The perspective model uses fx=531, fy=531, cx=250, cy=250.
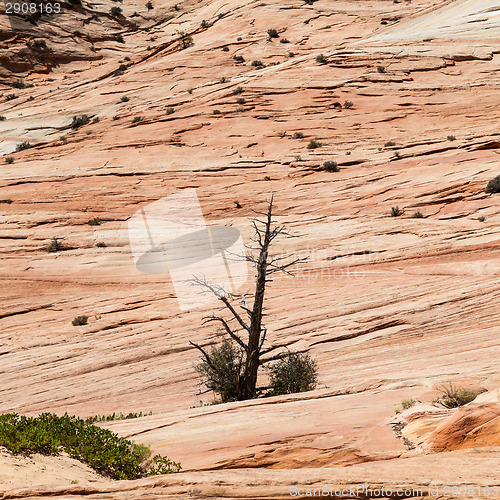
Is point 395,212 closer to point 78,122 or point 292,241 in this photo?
point 292,241

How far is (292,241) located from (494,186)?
7456mm

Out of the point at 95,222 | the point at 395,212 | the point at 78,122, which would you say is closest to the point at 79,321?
the point at 95,222

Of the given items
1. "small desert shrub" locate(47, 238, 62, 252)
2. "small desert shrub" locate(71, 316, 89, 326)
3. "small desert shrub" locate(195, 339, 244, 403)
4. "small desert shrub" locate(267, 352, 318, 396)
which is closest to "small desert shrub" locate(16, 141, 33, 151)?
"small desert shrub" locate(47, 238, 62, 252)

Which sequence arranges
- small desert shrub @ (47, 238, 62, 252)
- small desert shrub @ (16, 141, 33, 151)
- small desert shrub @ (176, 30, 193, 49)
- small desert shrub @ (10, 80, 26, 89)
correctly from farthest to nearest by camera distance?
1. small desert shrub @ (10, 80, 26, 89)
2. small desert shrub @ (176, 30, 193, 49)
3. small desert shrub @ (16, 141, 33, 151)
4. small desert shrub @ (47, 238, 62, 252)

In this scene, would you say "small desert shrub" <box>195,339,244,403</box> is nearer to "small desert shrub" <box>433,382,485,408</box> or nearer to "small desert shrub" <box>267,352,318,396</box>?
"small desert shrub" <box>267,352,318,396</box>

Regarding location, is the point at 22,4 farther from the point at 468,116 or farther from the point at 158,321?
the point at 158,321

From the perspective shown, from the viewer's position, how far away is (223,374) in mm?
11273

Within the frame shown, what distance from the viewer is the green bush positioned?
21.5 ft

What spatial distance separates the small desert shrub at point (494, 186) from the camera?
1888cm

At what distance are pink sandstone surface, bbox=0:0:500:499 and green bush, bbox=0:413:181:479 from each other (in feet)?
1.52

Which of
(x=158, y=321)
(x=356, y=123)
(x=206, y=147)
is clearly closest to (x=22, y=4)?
(x=206, y=147)

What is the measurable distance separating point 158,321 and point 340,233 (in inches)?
287

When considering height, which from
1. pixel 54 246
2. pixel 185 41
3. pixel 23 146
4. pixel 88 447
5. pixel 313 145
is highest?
pixel 185 41

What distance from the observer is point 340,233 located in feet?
62.0
